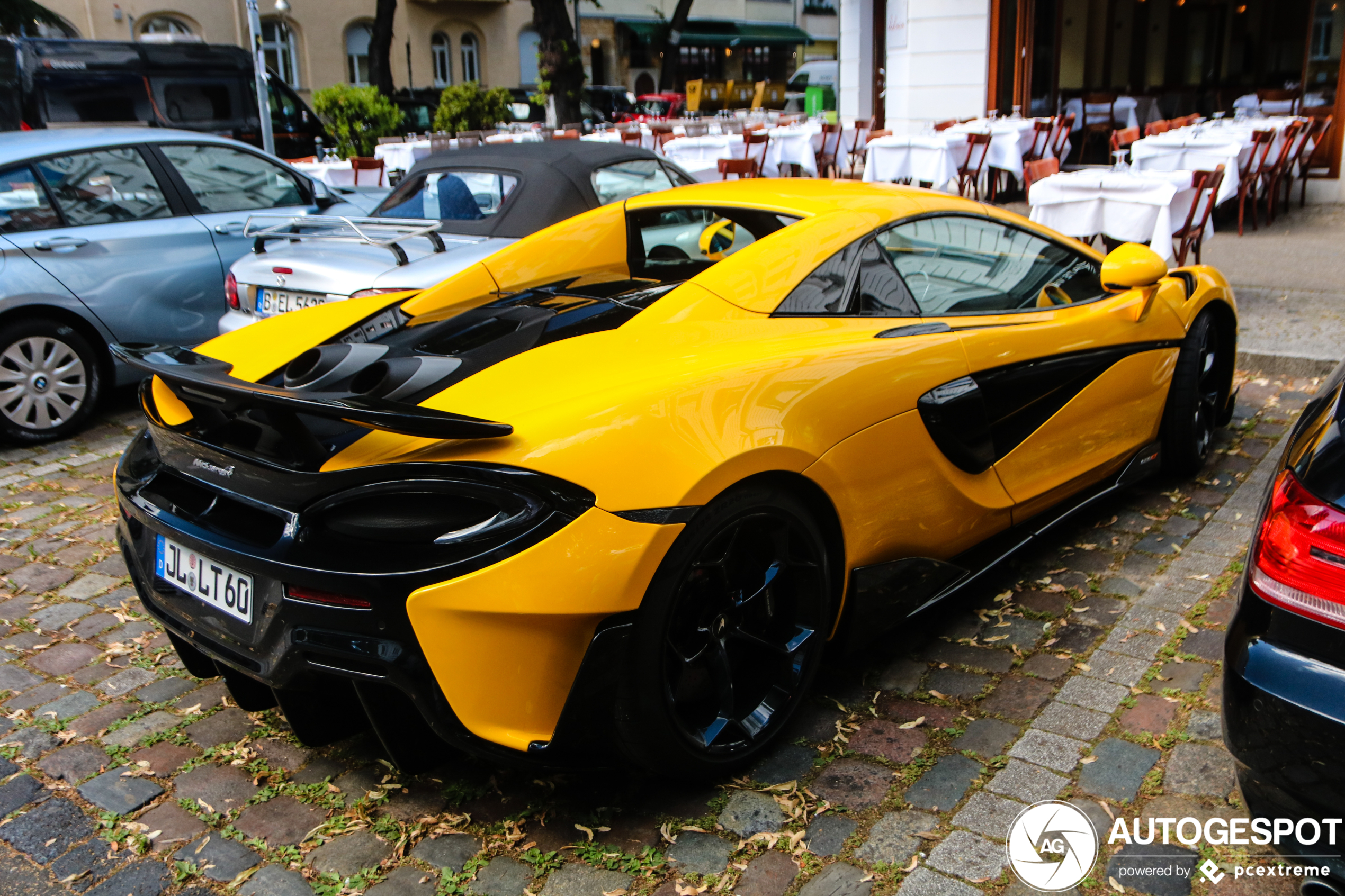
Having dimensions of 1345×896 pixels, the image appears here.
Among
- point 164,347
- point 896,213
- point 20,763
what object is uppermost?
point 896,213

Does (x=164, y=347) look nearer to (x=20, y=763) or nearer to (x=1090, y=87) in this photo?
(x=20, y=763)

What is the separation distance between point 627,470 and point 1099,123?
17.0 meters

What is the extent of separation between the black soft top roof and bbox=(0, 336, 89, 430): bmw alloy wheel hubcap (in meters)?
1.86

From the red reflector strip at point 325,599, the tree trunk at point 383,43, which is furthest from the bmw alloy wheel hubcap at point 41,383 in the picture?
the tree trunk at point 383,43

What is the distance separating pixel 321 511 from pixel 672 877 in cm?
105

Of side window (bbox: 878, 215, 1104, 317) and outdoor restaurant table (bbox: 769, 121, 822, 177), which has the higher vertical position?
outdoor restaurant table (bbox: 769, 121, 822, 177)

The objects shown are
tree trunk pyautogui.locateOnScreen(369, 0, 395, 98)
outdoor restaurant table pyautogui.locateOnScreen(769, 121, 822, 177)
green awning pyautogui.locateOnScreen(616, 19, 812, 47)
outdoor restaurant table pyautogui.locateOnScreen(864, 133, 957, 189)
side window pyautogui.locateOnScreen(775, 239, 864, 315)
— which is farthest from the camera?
green awning pyautogui.locateOnScreen(616, 19, 812, 47)

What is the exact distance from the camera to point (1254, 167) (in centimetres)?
1072

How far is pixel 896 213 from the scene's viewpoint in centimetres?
318

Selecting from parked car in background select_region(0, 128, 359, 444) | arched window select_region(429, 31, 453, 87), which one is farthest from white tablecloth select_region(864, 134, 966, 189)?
arched window select_region(429, 31, 453, 87)

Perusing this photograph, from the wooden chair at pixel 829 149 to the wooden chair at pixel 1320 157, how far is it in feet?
19.1

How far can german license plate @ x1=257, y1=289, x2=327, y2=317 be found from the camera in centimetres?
479

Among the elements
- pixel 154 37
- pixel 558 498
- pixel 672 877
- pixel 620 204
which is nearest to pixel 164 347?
pixel 558 498

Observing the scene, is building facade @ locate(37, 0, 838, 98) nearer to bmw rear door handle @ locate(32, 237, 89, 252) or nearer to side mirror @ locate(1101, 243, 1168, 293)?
bmw rear door handle @ locate(32, 237, 89, 252)
